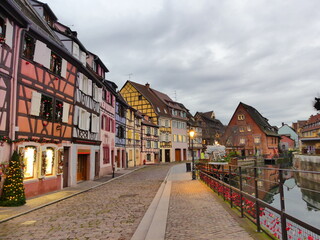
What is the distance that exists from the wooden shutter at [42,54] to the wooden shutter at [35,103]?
174 cm

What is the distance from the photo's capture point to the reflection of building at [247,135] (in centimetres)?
6061

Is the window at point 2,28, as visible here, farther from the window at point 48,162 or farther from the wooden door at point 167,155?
the wooden door at point 167,155

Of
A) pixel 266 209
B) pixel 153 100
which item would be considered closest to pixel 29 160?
pixel 266 209

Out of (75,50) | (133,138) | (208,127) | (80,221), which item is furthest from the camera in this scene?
(208,127)

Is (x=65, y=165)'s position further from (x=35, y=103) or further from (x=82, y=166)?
(x=35, y=103)

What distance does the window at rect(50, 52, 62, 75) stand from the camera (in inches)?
576

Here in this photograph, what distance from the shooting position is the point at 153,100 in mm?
52344

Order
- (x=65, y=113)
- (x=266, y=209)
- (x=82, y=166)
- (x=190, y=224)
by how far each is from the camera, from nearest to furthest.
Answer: (x=190, y=224) → (x=266, y=209) → (x=65, y=113) → (x=82, y=166)

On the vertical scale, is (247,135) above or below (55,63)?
below

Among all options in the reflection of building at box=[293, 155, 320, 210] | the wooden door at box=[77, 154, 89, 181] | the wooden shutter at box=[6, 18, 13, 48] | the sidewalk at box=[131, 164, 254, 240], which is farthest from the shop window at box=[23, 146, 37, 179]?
the reflection of building at box=[293, 155, 320, 210]

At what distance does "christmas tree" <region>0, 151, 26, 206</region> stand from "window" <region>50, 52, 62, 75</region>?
609 cm

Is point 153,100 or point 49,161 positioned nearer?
point 49,161

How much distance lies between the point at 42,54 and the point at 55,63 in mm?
1606

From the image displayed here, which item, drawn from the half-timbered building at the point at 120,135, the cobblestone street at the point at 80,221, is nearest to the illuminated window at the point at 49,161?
the cobblestone street at the point at 80,221
